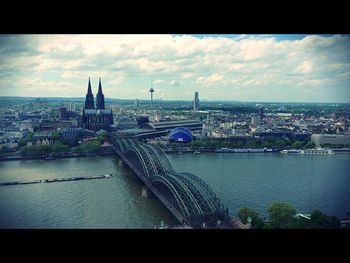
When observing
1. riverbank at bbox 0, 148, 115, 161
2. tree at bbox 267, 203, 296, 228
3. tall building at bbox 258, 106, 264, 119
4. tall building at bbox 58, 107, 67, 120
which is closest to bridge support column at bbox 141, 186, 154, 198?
riverbank at bbox 0, 148, 115, 161

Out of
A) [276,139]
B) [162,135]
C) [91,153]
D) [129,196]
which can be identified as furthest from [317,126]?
[91,153]

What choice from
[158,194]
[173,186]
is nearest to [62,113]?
[158,194]

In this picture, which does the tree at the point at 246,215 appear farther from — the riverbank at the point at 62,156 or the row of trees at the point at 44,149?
the row of trees at the point at 44,149

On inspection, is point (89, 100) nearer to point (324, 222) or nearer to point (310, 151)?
point (324, 222)
